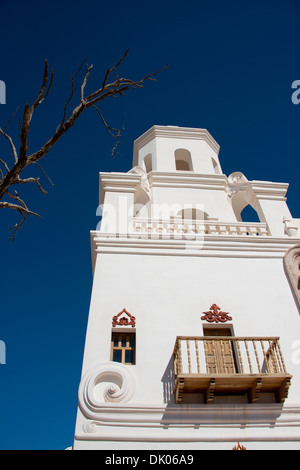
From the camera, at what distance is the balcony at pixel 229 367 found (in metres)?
7.46

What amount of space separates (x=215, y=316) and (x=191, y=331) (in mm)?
810

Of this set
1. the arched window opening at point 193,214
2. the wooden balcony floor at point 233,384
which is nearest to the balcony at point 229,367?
the wooden balcony floor at point 233,384

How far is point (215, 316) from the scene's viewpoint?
9.41 m

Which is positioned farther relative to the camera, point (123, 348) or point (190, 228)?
point (190, 228)

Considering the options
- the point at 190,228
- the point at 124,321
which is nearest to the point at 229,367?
the point at 124,321

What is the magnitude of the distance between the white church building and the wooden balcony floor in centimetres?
2

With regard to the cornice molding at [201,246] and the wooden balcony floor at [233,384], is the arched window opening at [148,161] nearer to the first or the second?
the cornice molding at [201,246]

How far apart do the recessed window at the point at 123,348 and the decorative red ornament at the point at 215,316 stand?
6.33 ft

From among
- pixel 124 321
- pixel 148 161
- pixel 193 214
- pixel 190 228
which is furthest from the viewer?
pixel 148 161

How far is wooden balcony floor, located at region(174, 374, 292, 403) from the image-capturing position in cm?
739

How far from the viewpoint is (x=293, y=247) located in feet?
37.2

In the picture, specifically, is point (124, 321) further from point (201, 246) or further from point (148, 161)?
point (148, 161)

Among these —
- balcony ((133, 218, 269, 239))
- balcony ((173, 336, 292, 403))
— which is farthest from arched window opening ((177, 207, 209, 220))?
balcony ((173, 336, 292, 403))

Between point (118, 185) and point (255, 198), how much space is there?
16.2ft
